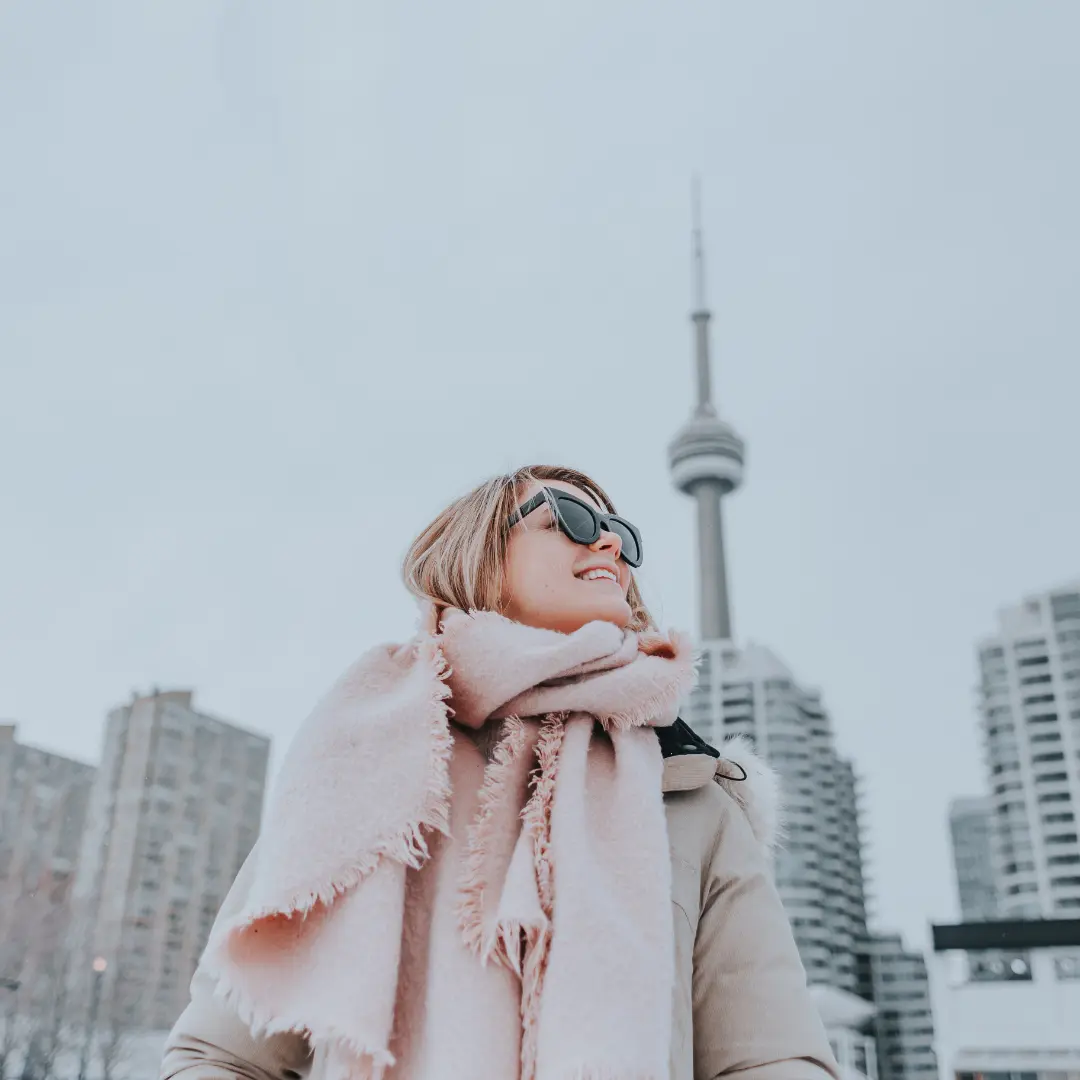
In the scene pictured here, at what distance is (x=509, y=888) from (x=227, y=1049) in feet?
1.12

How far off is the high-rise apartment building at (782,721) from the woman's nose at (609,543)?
50.1 meters

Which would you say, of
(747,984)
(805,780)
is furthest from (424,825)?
(805,780)

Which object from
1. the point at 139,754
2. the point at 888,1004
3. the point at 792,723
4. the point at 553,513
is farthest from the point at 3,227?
the point at 888,1004

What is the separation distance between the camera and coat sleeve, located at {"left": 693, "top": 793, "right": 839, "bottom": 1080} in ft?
3.23

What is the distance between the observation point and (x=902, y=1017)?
2185 inches

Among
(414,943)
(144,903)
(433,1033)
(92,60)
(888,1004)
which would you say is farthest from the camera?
(888,1004)

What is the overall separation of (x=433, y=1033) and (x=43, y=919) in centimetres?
2576

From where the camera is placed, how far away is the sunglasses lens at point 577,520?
4.39 ft

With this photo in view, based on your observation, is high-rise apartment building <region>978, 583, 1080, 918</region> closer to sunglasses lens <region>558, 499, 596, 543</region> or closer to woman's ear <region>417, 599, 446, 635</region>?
sunglasses lens <region>558, 499, 596, 543</region>

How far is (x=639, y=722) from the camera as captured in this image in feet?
3.80

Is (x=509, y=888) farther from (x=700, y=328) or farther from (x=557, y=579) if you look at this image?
(x=700, y=328)

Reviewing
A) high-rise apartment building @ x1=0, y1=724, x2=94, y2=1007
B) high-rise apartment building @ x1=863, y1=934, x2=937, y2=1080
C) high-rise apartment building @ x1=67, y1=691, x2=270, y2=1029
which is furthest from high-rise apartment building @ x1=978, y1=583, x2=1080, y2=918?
high-rise apartment building @ x1=0, y1=724, x2=94, y2=1007

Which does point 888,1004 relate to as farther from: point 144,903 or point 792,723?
point 144,903

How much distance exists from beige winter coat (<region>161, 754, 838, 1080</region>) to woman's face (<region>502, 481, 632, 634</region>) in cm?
22
